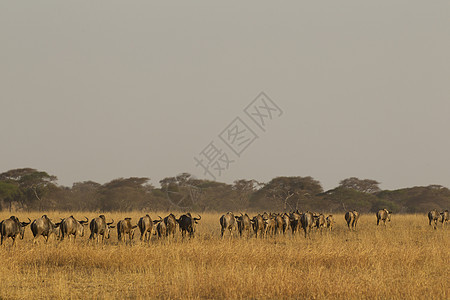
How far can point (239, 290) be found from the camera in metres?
8.53

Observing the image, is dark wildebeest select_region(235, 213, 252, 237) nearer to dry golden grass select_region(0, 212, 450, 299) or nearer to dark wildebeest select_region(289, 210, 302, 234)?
dark wildebeest select_region(289, 210, 302, 234)

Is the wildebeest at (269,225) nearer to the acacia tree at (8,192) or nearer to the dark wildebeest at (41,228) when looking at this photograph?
the dark wildebeest at (41,228)

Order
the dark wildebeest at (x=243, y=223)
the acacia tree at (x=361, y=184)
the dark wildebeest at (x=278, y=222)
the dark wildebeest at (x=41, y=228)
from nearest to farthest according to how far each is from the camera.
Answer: the dark wildebeest at (x=41, y=228) < the dark wildebeest at (x=243, y=223) < the dark wildebeest at (x=278, y=222) < the acacia tree at (x=361, y=184)

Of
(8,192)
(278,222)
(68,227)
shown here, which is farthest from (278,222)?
(8,192)

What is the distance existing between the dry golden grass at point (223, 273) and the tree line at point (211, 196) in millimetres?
26745

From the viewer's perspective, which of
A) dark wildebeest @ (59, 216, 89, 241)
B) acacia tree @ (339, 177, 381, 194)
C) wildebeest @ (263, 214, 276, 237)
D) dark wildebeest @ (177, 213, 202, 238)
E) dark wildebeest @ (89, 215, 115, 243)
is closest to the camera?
dark wildebeest @ (59, 216, 89, 241)

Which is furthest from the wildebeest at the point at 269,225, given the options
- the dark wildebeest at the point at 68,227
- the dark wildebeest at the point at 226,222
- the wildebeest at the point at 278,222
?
the dark wildebeest at the point at 68,227

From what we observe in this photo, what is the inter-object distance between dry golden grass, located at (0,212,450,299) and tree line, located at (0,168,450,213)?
26.7m

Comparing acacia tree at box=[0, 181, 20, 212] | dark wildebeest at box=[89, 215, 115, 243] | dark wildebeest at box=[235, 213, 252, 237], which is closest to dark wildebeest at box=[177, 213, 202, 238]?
dark wildebeest at box=[235, 213, 252, 237]

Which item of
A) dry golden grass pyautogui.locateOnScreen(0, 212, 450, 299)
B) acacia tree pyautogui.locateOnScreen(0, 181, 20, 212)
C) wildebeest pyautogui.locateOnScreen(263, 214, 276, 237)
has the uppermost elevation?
acacia tree pyautogui.locateOnScreen(0, 181, 20, 212)

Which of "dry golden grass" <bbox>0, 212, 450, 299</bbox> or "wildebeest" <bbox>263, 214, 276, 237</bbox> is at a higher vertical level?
"wildebeest" <bbox>263, 214, 276, 237</bbox>

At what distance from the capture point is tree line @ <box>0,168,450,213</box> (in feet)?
129

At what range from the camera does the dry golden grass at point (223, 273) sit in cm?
840

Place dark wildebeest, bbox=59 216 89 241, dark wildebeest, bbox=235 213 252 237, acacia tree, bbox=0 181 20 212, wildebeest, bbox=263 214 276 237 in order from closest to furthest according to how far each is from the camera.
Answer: dark wildebeest, bbox=59 216 89 241, dark wildebeest, bbox=235 213 252 237, wildebeest, bbox=263 214 276 237, acacia tree, bbox=0 181 20 212
